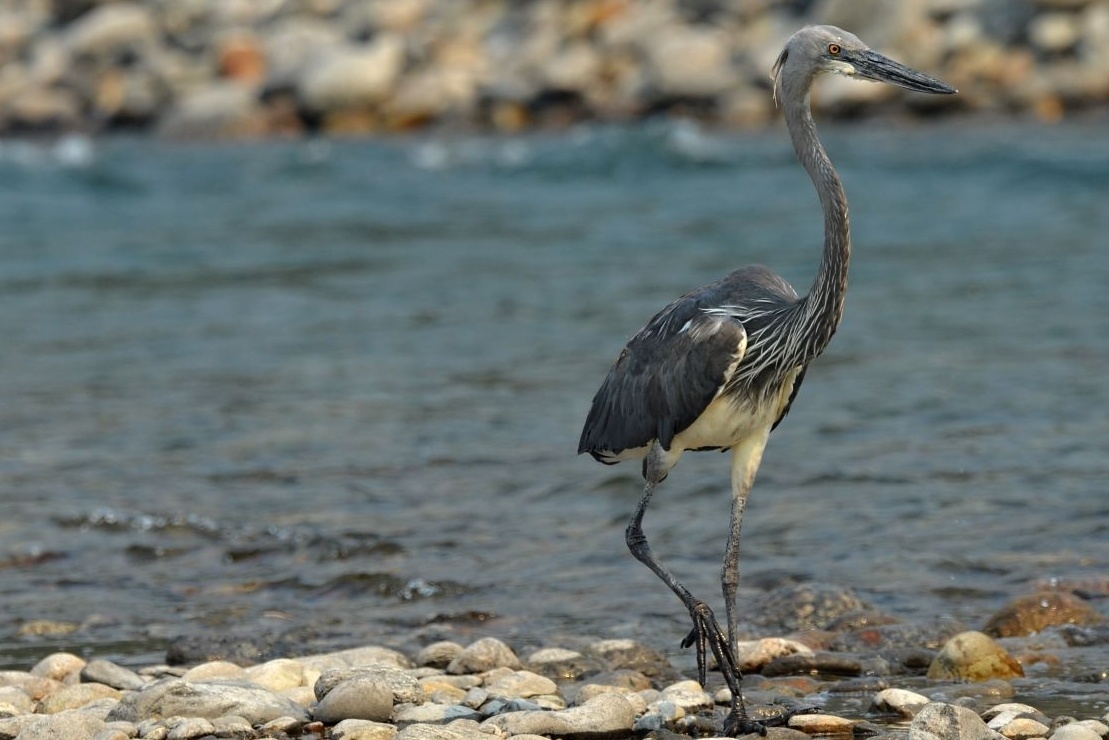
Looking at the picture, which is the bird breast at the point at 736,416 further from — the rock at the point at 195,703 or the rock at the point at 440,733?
the rock at the point at 195,703

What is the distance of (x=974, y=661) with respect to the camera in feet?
19.2

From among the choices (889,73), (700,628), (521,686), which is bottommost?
(521,686)

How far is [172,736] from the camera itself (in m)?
5.20

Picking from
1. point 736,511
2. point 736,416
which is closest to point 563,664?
point 736,511

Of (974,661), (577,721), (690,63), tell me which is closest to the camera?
(577,721)

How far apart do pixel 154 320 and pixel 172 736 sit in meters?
9.07

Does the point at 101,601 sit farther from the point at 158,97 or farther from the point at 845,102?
the point at 158,97

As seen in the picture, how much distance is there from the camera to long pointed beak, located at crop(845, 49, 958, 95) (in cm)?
562

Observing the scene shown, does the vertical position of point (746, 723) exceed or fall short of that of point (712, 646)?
it falls short

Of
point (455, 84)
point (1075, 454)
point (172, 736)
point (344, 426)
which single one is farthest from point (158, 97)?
point (172, 736)

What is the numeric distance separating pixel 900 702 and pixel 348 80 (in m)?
26.8

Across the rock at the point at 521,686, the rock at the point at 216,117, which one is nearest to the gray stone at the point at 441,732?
the rock at the point at 521,686

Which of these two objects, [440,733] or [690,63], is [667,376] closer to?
[440,733]

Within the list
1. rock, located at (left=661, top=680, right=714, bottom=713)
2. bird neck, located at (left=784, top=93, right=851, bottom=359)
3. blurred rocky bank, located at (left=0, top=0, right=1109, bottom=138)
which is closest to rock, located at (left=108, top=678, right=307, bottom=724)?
rock, located at (left=661, top=680, right=714, bottom=713)
